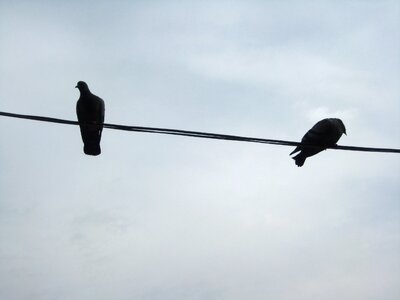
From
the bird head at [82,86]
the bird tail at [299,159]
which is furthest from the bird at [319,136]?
the bird head at [82,86]

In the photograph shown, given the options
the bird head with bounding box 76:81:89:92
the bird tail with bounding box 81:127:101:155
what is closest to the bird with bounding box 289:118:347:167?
the bird tail with bounding box 81:127:101:155

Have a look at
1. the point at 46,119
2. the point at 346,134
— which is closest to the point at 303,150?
the point at 346,134

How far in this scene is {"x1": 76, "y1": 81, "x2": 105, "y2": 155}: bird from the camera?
7.38 meters

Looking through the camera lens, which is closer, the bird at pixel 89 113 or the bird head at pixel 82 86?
the bird at pixel 89 113

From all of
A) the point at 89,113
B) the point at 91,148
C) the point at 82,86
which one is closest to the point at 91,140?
the point at 91,148

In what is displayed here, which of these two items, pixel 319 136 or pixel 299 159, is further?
pixel 299 159

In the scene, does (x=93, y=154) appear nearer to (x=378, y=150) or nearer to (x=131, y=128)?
(x=131, y=128)

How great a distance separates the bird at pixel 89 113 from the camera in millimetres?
7379

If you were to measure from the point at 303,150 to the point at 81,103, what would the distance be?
11.4 feet

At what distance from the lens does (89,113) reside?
24.3 ft

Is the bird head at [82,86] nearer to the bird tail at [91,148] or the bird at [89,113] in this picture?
the bird at [89,113]

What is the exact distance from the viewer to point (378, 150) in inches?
189

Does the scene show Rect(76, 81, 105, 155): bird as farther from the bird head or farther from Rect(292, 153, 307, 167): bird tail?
Rect(292, 153, 307, 167): bird tail

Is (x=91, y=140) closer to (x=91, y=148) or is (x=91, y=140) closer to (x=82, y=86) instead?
(x=91, y=148)
